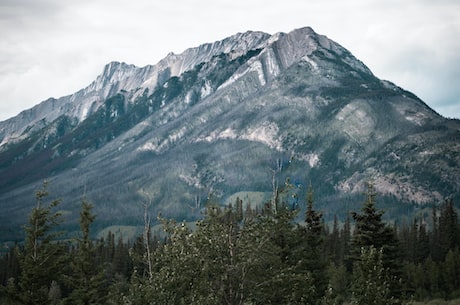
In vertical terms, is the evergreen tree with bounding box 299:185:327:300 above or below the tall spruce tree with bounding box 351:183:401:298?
below

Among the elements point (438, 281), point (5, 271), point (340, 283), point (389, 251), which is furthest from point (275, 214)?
point (5, 271)

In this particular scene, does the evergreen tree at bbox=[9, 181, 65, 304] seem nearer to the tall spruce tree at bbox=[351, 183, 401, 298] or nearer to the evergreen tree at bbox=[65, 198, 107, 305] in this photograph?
the evergreen tree at bbox=[65, 198, 107, 305]

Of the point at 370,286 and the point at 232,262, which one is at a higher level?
the point at 232,262

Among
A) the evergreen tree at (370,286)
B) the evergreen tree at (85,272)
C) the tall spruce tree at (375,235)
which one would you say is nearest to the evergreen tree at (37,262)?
the evergreen tree at (85,272)

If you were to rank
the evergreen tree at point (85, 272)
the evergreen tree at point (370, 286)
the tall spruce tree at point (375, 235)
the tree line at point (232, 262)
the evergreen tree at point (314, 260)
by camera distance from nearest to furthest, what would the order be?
1. the tree line at point (232, 262)
2. the evergreen tree at point (370, 286)
3. the tall spruce tree at point (375, 235)
4. the evergreen tree at point (314, 260)
5. the evergreen tree at point (85, 272)

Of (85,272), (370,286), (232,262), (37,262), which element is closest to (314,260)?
(370,286)

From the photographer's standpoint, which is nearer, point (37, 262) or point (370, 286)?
point (370, 286)

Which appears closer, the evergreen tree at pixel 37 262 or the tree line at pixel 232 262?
the tree line at pixel 232 262


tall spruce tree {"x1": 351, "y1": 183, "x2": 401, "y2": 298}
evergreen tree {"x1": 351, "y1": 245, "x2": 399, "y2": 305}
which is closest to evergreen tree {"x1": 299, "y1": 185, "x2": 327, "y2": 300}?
tall spruce tree {"x1": 351, "y1": 183, "x2": 401, "y2": 298}

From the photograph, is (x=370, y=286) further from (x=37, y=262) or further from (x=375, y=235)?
(x=37, y=262)

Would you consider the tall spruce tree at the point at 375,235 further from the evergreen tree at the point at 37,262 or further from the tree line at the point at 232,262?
the evergreen tree at the point at 37,262

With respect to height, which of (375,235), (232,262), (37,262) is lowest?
(37,262)

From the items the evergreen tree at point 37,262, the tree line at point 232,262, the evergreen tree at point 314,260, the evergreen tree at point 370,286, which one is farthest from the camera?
the evergreen tree at point 314,260

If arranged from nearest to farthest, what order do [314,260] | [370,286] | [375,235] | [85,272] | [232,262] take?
1. [232,262]
2. [370,286]
3. [375,235]
4. [314,260]
5. [85,272]
